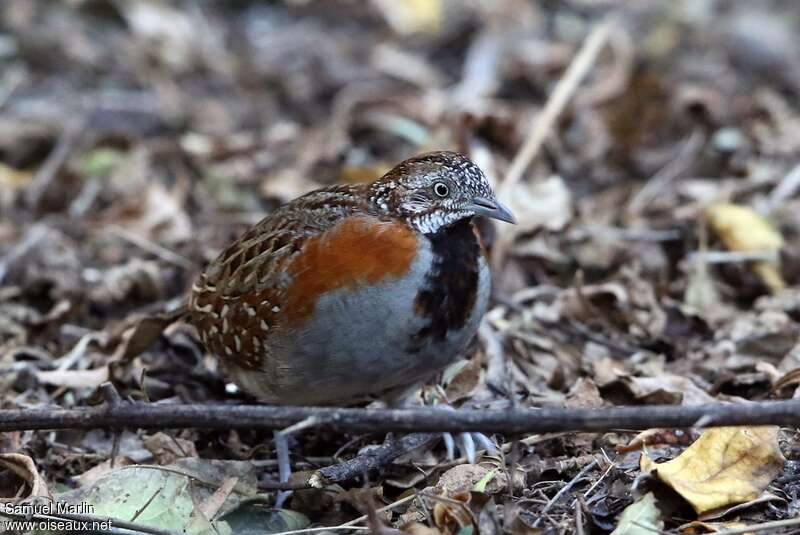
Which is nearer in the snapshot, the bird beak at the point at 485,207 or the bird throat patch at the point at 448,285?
the bird throat patch at the point at 448,285

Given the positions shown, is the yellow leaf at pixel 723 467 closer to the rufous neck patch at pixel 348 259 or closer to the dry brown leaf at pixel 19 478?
the rufous neck patch at pixel 348 259

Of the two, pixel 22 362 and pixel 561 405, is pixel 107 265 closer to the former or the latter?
pixel 22 362

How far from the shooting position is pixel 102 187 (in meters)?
7.30

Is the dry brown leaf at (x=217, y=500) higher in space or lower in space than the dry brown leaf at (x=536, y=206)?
lower

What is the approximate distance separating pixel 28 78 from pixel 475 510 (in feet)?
21.8

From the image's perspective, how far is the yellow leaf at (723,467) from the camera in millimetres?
3600

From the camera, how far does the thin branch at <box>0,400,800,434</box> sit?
3.13 metres

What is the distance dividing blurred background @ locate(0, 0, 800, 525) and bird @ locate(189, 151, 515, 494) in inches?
16.3


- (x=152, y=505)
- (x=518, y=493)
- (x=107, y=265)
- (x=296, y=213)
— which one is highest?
(x=296, y=213)

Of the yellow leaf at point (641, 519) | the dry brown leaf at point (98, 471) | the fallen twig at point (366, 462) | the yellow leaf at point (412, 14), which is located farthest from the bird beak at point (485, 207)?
the yellow leaf at point (412, 14)

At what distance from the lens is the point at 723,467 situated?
12.3ft

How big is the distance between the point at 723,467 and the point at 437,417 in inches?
47.2

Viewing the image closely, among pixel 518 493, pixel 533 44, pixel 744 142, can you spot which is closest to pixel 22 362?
pixel 518 493

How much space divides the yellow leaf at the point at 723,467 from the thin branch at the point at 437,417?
501 millimetres
